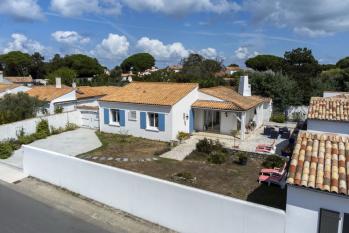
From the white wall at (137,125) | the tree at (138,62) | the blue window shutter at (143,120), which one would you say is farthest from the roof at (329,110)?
the tree at (138,62)

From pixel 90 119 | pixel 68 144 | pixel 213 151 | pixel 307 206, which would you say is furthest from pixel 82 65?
pixel 307 206

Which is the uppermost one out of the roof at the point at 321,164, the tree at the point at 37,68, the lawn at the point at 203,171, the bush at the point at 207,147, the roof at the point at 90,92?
the tree at the point at 37,68

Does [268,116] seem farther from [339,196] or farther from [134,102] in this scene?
[339,196]

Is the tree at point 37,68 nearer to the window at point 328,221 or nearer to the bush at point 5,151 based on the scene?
the bush at point 5,151

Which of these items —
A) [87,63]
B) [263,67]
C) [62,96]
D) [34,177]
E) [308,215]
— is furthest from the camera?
[263,67]

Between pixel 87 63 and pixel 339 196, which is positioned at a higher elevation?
pixel 87 63

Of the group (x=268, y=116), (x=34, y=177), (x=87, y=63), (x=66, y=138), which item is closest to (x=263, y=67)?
(x=87, y=63)
